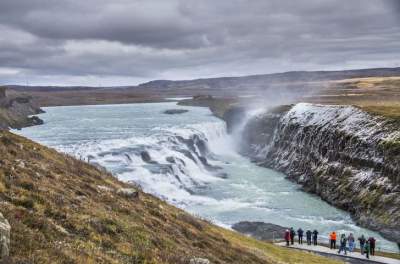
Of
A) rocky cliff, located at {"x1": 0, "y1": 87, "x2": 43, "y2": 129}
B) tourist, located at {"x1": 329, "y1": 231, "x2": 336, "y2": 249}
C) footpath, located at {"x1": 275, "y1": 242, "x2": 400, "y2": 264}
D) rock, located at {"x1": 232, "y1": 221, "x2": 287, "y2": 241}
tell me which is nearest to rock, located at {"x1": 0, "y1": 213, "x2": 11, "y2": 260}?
footpath, located at {"x1": 275, "y1": 242, "x2": 400, "y2": 264}

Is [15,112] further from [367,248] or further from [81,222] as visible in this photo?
[81,222]

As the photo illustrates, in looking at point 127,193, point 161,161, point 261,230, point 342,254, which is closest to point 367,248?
point 342,254

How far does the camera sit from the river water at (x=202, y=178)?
52188 millimetres

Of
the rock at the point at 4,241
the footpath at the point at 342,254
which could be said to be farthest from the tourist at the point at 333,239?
the rock at the point at 4,241

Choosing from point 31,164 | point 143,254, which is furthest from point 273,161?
point 143,254

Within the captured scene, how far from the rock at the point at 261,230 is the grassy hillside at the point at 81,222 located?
1817 centimetres

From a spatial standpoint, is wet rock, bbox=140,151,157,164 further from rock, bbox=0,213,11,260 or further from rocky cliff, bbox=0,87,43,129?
rock, bbox=0,213,11,260

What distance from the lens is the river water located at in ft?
171

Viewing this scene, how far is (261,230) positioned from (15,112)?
11631 cm

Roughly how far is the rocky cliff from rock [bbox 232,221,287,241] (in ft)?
253

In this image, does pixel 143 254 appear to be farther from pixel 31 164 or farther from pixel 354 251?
pixel 354 251

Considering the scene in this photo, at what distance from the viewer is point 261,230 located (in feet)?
148

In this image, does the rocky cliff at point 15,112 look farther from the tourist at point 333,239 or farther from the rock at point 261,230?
the tourist at point 333,239

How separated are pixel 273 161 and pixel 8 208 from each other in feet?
251
